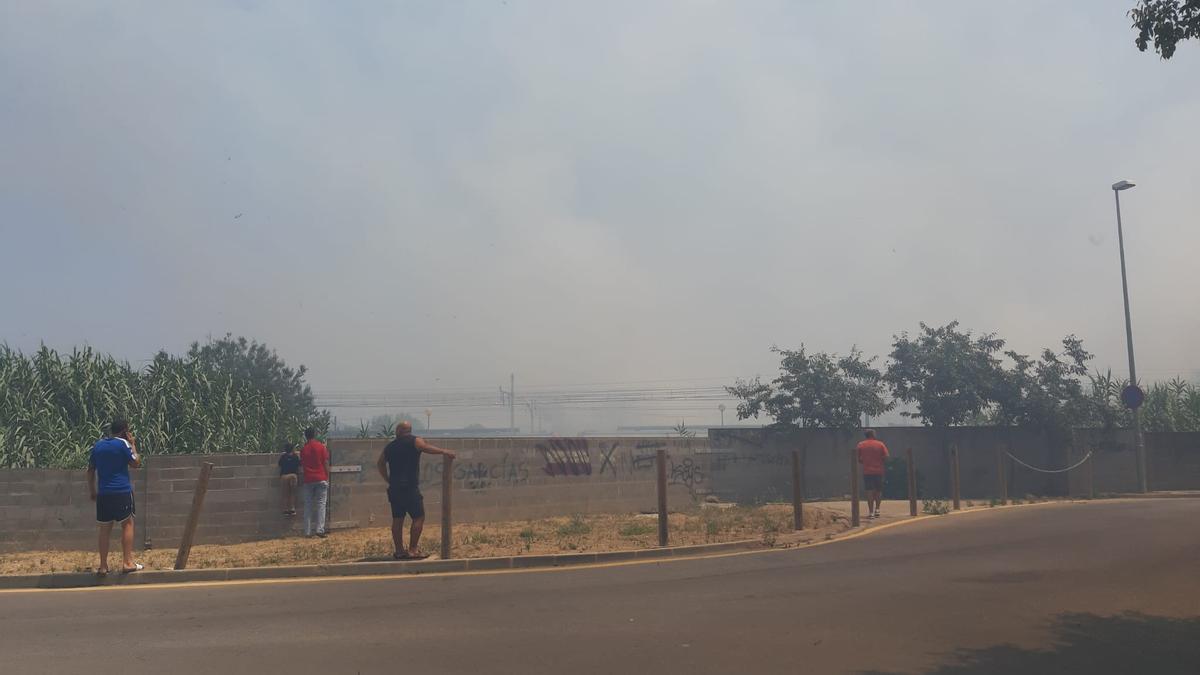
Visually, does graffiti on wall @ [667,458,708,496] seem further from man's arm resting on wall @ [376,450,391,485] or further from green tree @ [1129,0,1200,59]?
green tree @ [1129,0,1200,59]

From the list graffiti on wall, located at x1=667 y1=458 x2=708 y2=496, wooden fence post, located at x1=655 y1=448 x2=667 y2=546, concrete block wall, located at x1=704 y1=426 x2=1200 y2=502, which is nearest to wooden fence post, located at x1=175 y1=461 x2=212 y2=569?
wooden fence post, located at x1=655 y1=448 x2=667 y2=546

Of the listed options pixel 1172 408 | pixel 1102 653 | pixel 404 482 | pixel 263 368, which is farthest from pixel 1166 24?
pixel 263 368

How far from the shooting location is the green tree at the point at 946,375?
942 inches

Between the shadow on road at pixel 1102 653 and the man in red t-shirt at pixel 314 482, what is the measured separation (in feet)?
32.3

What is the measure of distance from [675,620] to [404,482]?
15.6ft

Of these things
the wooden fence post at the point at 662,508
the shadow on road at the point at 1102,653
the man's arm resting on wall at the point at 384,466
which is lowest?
the shadow on road at the point at 1102,653

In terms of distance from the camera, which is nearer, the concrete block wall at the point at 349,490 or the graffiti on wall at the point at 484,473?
the concrete block wall at the point at 349,490

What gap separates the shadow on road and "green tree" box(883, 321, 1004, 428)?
17.3 m

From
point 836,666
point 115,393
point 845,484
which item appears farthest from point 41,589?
point 845,484

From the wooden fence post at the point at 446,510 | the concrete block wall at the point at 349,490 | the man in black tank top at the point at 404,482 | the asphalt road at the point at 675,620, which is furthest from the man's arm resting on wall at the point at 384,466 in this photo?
the concrete block wall at the point at 349,490

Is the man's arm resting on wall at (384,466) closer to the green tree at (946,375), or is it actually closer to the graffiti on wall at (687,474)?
the graffiti on wall at (687,474)

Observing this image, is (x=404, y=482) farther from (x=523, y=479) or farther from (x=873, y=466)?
(x=873, y=466)

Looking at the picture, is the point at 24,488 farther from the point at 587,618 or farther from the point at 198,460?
the point at 587,618

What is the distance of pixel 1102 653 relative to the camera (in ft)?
20.8
